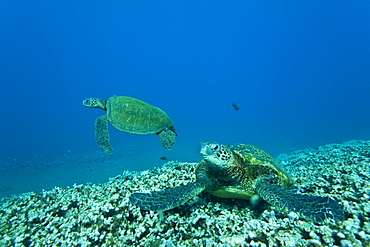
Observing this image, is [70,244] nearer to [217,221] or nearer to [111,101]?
[217,221]

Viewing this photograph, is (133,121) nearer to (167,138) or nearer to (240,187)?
(167,138)

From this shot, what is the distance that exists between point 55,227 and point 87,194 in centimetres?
91

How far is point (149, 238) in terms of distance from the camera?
7.77ft

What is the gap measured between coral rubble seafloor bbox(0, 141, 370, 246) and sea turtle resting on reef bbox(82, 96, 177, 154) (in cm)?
323

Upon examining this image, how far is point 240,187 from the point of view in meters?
2.81

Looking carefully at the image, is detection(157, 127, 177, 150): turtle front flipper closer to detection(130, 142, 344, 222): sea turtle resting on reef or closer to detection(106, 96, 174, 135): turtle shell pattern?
detection(106, 96, 174, 135): turtle shell pattern

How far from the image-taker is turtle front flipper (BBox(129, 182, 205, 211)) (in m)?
2.38

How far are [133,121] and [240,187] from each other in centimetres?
474

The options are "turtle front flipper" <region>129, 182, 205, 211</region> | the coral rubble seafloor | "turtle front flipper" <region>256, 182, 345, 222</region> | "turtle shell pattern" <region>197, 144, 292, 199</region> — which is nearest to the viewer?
"turtle front flipper" <region>256, 182, 345, 222</region>

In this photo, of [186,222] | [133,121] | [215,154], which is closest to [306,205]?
[215,154]

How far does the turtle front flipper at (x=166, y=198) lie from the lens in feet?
7.81

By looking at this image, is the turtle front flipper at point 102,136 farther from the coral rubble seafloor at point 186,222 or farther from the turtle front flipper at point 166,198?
the turtle front flipper at point 166,198

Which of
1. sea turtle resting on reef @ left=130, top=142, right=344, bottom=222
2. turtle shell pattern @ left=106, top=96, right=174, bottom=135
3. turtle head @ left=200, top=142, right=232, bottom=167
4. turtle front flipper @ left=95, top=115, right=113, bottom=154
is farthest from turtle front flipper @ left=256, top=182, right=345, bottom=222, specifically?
turtle front flipper @ left=95, top=115, right=113, bottom=154

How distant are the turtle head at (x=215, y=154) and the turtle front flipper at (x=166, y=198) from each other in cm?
42
